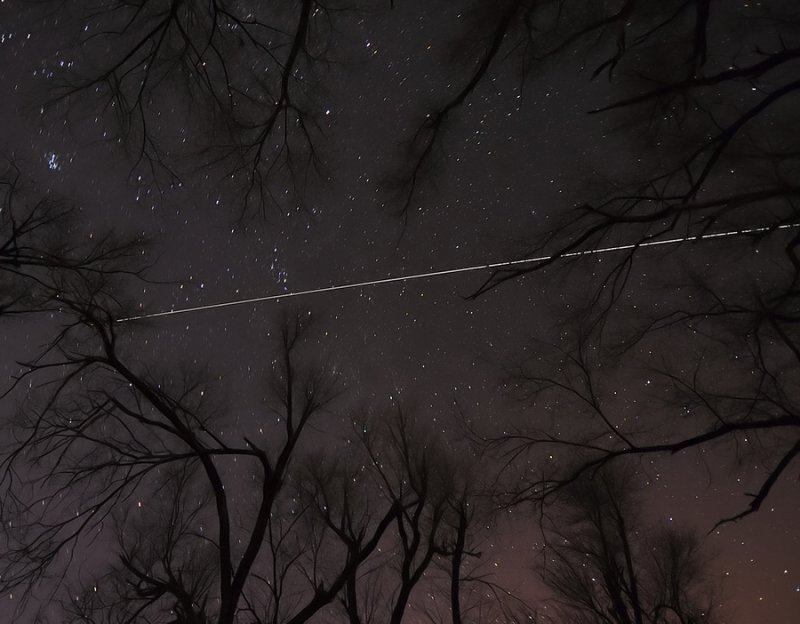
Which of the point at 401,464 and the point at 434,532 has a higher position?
the point at 401,464

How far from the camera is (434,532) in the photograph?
446 inches

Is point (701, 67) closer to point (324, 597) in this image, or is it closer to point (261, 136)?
point (261, 136)

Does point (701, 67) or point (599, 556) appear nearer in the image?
point (701, 67)

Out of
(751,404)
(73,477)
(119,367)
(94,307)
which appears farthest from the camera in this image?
(119,367)

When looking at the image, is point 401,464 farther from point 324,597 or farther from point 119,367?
point 119,367

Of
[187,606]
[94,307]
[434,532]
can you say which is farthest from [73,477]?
[434,532]

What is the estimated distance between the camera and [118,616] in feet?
31.3

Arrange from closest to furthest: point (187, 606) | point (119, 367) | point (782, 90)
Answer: point (782, 90) < point (119, 367) < point (187, 606)

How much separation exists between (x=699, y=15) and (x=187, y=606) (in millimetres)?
8354

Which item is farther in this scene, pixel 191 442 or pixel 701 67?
pixel 191 442

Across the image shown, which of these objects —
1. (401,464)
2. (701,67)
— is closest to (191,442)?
(401,464)

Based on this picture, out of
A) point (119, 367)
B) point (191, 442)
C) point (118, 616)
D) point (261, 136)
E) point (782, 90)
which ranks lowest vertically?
point (782, 90)

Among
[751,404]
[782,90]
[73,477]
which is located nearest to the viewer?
[782,90]

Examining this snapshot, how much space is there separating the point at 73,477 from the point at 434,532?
6.47m
